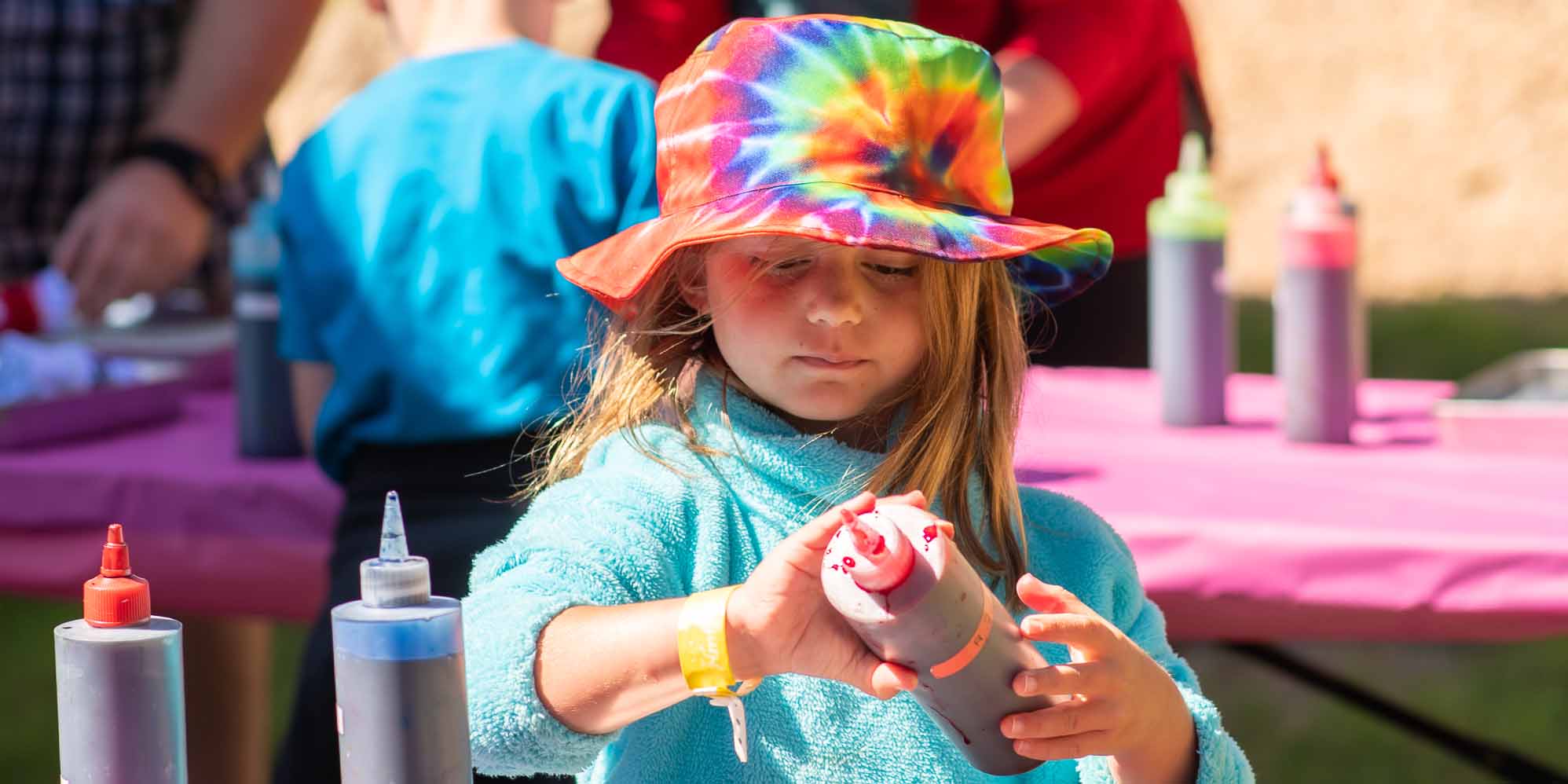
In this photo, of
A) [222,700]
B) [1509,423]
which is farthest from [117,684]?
[222,700]

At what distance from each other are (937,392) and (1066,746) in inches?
11.1

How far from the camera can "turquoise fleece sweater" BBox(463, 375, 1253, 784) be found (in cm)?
114

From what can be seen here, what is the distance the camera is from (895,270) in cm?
123

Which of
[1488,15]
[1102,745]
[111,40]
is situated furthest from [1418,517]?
[1488,15]

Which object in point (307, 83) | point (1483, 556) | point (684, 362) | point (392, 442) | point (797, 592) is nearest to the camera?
point (797, 592)

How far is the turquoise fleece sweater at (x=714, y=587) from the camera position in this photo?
1.14 metres

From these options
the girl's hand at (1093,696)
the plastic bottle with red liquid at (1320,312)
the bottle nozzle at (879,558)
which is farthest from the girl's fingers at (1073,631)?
the plastic bottle with red liquid at (1320,312)

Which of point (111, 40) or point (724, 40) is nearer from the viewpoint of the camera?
point (724, 40)

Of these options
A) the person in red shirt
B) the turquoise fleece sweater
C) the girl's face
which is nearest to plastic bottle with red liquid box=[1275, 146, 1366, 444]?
the person in red shirt

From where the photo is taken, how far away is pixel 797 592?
101 centimetres

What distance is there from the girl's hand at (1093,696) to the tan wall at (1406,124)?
5.88 metres

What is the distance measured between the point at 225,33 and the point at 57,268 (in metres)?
0.49

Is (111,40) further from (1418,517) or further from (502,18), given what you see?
(1418,517)

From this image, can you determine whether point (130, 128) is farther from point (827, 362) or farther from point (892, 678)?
point (892, 678)
